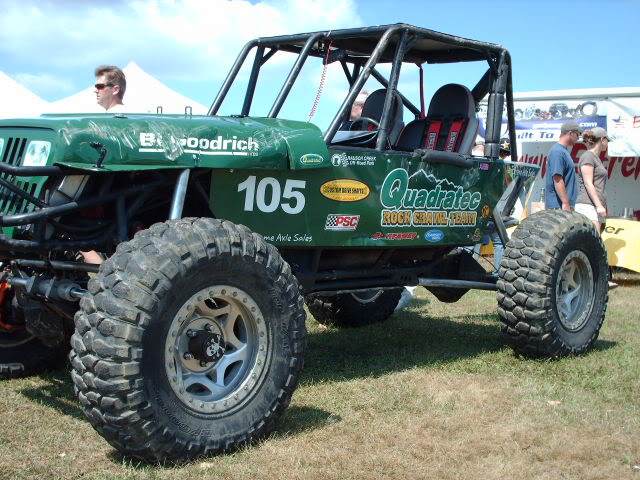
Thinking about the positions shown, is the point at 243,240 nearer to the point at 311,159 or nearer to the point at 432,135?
the point at 311,159

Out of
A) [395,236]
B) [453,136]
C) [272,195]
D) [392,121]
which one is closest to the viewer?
[272,195]

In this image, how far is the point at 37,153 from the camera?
429 centimetres

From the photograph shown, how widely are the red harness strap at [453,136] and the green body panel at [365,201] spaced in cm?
34

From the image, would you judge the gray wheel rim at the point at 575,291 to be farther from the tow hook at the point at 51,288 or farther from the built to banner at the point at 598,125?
the built to banner at the point at 598,125

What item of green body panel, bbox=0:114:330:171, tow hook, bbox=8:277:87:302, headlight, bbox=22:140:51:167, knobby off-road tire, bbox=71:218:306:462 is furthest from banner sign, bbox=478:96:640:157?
tow hook, bbox=8:277:87:302

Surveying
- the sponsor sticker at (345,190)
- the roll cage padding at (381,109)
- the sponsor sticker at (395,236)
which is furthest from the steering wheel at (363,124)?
the sponsor sticker at (345,190)

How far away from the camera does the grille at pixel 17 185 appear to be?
4.36 metres

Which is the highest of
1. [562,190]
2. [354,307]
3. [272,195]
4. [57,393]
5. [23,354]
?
[562,190]

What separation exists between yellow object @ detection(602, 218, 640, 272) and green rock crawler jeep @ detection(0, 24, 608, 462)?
5.44m

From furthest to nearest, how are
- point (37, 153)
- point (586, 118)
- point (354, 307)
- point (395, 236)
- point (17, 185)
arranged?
point (586, 118) < point (354, 307) < point (395, 236) < point (17, 185) < point (37, 153)

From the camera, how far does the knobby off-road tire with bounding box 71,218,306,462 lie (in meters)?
3.58

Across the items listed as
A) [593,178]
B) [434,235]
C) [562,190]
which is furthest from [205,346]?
[593,178]

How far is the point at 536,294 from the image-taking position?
5965 millimetres

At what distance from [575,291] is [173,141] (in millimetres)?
3861
